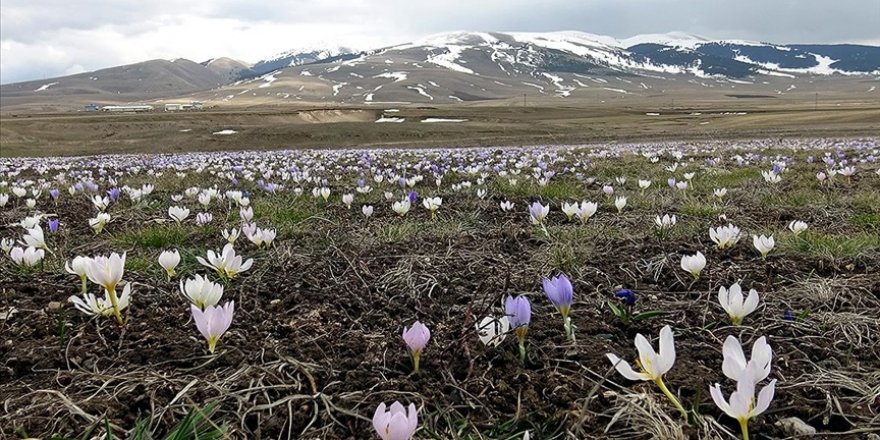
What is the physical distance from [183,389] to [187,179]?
25.9ft

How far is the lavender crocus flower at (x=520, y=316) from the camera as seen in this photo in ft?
6.16

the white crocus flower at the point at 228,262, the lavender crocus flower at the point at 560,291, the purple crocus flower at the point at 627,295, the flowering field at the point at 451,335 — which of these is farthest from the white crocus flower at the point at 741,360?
the white crocus flower at the point at 228,262

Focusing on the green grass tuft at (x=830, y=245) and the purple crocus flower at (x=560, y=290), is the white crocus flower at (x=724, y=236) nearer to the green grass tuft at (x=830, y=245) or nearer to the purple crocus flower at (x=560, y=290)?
the green grass tuft at (x=830, y=245)

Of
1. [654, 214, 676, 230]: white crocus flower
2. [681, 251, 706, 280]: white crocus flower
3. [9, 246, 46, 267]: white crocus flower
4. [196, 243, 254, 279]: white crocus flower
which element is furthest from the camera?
[654, 214, 676, 230]: white crocus flower

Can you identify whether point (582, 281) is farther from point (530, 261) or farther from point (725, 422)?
point (725, 422)

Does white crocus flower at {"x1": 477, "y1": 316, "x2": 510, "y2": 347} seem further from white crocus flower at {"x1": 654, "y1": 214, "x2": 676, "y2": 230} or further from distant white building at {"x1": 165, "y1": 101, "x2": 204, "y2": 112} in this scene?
distant white building at {"x1": 165, "y1": 101, "x2": 204, "y2": 112}

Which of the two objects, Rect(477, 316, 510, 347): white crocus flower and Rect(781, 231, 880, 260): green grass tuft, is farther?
Rect(781, 231, 880, 260): green grass tuft

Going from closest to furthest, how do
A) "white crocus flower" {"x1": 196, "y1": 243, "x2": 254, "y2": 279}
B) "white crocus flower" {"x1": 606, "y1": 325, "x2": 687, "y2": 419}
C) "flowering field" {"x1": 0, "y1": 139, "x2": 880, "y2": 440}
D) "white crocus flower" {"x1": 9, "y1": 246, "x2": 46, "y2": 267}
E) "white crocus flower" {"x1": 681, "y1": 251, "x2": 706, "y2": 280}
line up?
"white crocus flower" {"x1": 606, "y1": 325, "x2": 687, "y2": 419}
"flowering field" {"x1": 0, "y1": 139, "x2": 880, "y2": 440}
"white crocus flower" {"x1": 196, "y1": 243, "x2": 254, "y2": 279}
"white crocus flower" {"x1": 681, "y1": 251, "x2": 706, "y2": 280}
"white crocus flower" {"x1": 9, "y1": 246, "x2": 46, "y2": 267}

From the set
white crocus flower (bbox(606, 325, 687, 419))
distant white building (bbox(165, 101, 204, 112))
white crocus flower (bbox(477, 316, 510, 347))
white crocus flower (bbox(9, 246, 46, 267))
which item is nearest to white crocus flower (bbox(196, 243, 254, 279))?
white crocus flower (bbox(9, 246, 46, 267))

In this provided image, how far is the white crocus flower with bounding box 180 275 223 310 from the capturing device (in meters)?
2.09

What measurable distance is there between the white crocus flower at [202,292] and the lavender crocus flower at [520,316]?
0.99 metres

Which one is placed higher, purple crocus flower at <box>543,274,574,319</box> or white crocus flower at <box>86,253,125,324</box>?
white crocus flower at <box>86,253,125,324</box>

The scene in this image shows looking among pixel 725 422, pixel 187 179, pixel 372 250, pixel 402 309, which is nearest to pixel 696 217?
pixel 372 250

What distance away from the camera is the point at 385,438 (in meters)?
1.30
